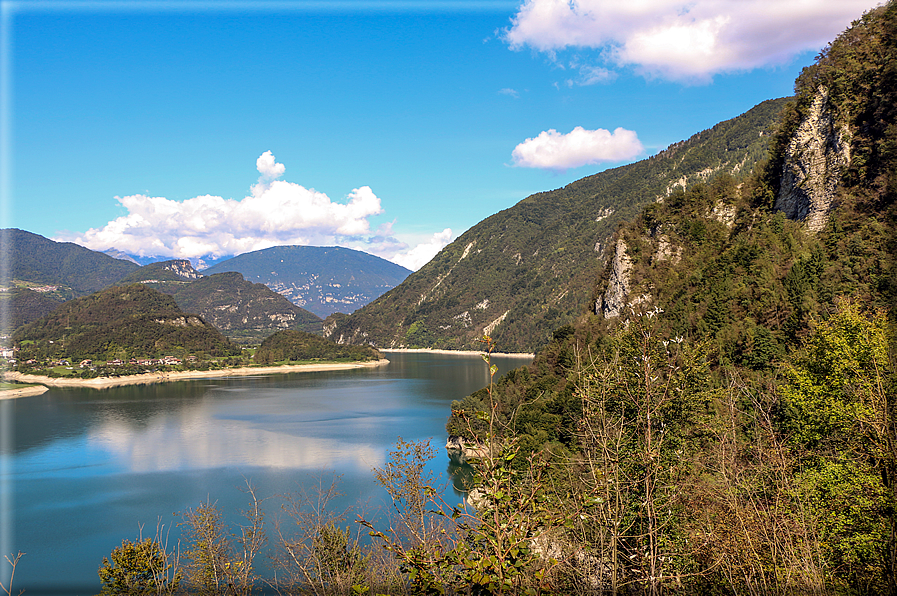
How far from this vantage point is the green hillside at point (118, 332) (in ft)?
388

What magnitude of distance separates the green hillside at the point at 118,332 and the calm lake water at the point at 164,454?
1502 inches

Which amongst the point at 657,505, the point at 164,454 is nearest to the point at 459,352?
the point at 164,454

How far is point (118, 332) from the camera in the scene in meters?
126

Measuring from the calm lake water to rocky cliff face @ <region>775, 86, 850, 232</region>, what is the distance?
2846 centimetres

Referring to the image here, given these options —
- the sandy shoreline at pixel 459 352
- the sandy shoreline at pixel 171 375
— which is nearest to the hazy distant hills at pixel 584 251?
the sandy shoreline at pixel 459 352

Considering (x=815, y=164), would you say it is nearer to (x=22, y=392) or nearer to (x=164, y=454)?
(x=164, y=454)

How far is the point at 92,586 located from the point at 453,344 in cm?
16423

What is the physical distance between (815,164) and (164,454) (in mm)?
50713

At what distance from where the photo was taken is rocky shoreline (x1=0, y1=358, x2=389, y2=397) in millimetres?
90875

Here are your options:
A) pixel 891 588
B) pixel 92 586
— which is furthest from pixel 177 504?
pixel 891 588

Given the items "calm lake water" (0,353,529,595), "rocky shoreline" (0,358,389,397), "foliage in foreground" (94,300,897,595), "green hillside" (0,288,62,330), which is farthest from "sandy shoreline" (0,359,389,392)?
"foliage in foreground" (94,300,897,595)

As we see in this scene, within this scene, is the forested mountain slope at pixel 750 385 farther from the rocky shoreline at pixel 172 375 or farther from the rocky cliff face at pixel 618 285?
the rocky shoreline at pixel 172 375

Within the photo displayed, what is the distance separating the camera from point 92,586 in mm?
19359

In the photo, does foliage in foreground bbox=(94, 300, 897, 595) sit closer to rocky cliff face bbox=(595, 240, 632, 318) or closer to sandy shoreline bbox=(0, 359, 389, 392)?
rocky cliff face bbox=(595, 240, 632, 318)
